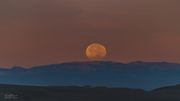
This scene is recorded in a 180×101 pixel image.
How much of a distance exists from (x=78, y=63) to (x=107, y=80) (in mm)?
815

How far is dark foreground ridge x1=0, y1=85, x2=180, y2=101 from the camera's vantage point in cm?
995

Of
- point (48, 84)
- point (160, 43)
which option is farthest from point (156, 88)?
point (48, 84)

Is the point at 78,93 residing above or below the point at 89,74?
below

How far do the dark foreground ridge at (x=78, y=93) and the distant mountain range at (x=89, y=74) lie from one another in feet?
0.46

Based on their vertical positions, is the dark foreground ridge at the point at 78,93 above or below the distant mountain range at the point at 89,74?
below

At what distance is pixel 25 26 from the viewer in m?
10.2

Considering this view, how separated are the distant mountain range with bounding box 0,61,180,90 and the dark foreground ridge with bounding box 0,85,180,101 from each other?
0.46ft

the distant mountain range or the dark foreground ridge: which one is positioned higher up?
the distant mountain range

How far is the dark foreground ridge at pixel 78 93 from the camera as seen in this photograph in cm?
995

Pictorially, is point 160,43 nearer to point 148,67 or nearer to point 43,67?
point 148,67

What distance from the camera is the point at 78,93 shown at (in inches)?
391

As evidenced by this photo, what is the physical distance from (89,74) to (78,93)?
528 millimetres

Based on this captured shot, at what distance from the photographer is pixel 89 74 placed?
1002 cm

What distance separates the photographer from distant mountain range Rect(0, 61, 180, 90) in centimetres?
997
